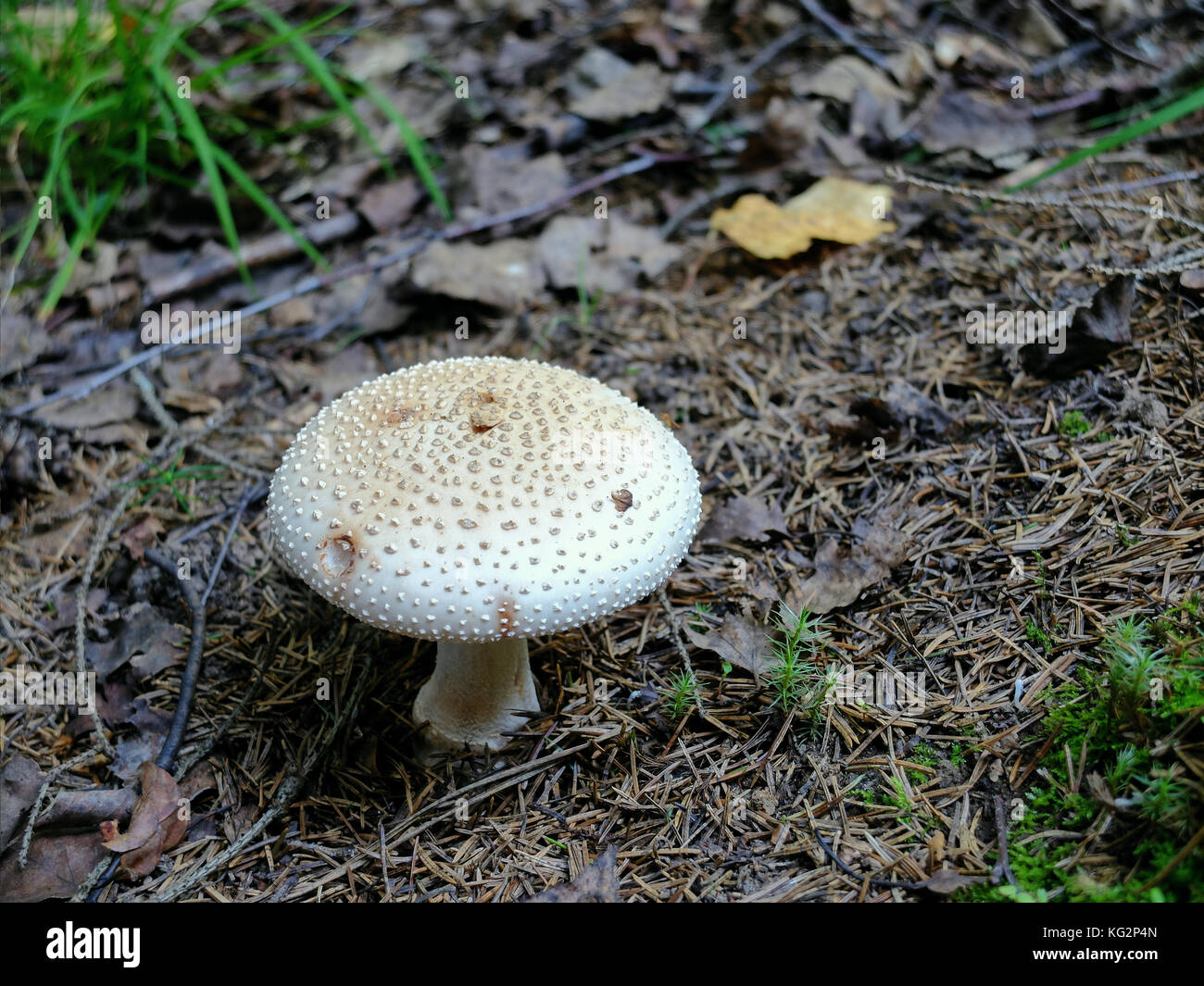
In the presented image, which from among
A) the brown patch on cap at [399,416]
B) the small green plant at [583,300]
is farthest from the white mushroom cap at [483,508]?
the small green plant at [583,300]

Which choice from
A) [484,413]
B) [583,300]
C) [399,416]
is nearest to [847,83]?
[583,300]

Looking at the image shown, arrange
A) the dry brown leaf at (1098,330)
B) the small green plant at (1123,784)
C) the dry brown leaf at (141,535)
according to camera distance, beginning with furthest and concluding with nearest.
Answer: the dry brown leaf at (141,535) < the dry brown leaf at (1098,330) < the small green plant at (1123,784)

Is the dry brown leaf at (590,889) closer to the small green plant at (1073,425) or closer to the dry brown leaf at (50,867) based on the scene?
the dry brown leaf at (50,867)
